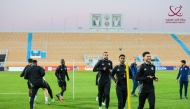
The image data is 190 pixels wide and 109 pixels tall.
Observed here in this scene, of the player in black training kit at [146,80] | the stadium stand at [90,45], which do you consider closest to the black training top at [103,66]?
the player in black training kit at [146,80]

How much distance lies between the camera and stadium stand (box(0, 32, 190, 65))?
3061 inches

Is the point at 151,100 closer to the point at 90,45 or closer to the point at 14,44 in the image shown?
the point at 90,45

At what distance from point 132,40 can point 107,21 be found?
9267 millimetres

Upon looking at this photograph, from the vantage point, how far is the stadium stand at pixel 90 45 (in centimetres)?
7775

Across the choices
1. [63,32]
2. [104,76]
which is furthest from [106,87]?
[63,32]

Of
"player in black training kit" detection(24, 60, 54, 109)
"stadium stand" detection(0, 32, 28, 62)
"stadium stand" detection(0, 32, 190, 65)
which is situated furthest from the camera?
"stadium stand" detection(0, 32, 190, 65)

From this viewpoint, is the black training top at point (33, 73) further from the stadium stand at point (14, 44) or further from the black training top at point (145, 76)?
the stadium stand at point (14, 44)

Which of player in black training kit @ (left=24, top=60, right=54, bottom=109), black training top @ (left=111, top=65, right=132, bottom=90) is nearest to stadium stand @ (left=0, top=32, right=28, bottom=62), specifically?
player in black training kit @ (left=24, top=60, right=54, bottom=109)

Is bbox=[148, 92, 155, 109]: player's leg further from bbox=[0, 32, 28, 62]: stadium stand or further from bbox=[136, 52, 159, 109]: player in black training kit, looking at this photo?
bbox=[0, 32, 28, 62]: stadium stand

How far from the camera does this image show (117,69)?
1198 centimetres

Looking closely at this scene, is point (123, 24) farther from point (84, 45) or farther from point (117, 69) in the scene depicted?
point (117, 69)

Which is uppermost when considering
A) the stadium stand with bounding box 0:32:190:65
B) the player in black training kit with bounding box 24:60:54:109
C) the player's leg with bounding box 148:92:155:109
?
the stadium stand with bounding box 0:32:190:65

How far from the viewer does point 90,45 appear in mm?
83062

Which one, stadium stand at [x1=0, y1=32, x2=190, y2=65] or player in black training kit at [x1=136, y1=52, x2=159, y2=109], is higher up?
stadium stand at [x1=0, y1=32, x2=190, y2=65]
